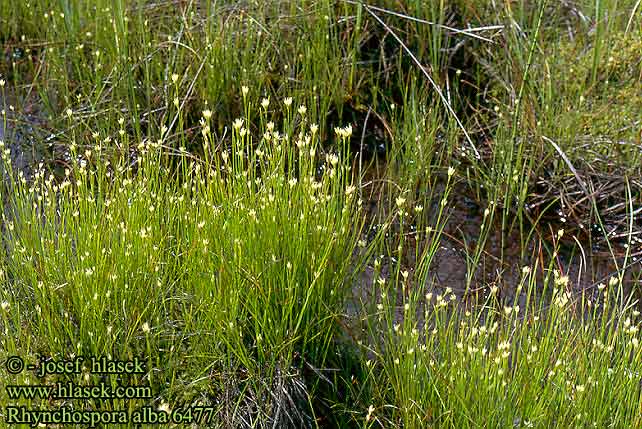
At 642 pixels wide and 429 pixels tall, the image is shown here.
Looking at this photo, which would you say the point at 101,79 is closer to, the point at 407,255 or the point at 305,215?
the point at 407,255

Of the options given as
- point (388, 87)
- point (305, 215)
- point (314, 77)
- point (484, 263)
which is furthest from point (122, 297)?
point (388, 87)

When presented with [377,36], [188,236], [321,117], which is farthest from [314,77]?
[188,236]

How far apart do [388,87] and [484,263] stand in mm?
1374

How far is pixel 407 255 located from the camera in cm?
395

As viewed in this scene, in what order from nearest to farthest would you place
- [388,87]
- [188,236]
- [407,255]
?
[188,236]
[407,255]
[388,87]

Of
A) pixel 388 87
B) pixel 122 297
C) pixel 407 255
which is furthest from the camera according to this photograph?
pixel 388 87

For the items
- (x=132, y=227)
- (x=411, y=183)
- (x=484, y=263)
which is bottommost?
(x=484, y=263)

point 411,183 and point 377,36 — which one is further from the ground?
point 377,36

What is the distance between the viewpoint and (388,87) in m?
4.88

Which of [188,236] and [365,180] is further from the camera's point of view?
[365,180]

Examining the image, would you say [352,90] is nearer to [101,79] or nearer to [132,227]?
[101,79]
